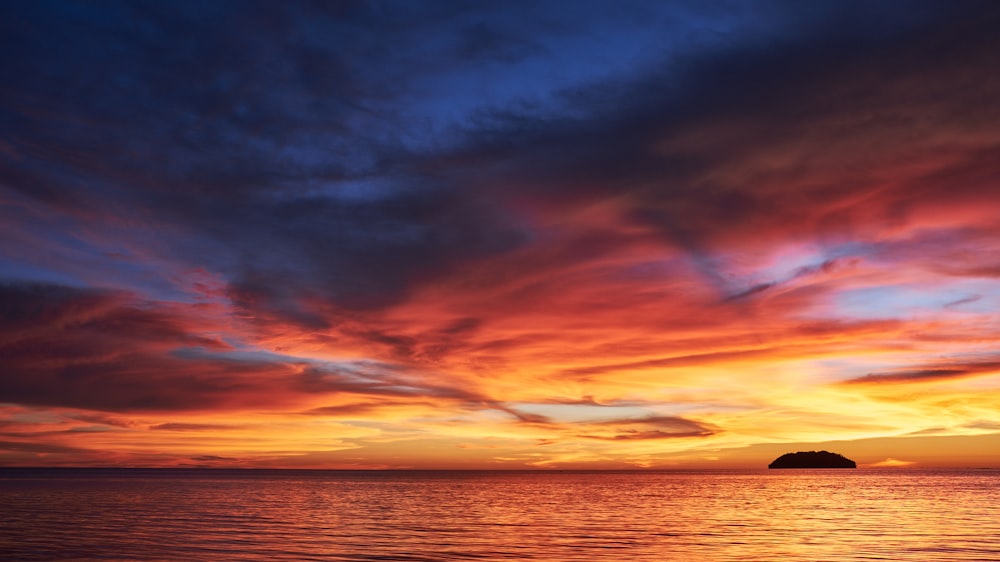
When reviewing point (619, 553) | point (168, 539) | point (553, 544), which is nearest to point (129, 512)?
point (168, 539)

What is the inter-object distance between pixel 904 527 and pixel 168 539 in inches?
2167

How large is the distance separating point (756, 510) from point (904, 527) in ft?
71.6

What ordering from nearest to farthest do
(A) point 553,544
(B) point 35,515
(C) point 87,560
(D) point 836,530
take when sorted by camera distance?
(C) point 87,560 → (A) point 553,544 → (D) point 836,530 → (B) point 35,515

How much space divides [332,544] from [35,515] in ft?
126

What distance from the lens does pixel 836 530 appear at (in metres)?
56.1

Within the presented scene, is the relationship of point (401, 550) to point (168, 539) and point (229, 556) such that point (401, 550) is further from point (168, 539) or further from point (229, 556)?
point (168, 539)

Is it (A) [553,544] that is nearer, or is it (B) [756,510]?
(A) [553,544]

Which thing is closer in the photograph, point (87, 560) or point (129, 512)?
point (87, 560)

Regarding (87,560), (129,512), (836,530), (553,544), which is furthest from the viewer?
(129,512)

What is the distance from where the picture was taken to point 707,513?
75.8 m

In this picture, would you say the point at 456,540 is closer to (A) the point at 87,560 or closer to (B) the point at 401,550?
(B) the point at 401,550

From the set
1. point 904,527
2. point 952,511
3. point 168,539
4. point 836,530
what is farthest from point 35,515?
point 952,511

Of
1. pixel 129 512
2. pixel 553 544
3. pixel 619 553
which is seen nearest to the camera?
pixel 619 553

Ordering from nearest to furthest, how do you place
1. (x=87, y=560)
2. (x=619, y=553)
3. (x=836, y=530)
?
(x=87, y=560) < (x=619, y=553) < (x=836, y=530)
